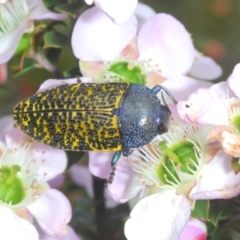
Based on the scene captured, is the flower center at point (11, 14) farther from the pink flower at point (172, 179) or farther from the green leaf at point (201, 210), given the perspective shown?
the green leaf at point (201, 210)

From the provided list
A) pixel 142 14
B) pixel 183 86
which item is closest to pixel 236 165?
pixel 183 86

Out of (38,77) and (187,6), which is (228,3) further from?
(38,77)

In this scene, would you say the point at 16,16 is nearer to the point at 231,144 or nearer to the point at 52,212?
the point at 52,212

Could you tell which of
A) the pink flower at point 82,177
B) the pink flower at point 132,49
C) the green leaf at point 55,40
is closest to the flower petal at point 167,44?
Result: the pink flower at point 132,49

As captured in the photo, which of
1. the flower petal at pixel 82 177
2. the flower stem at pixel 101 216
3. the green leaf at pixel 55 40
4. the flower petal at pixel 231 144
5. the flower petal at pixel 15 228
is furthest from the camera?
the flower petal at pixel 82 177

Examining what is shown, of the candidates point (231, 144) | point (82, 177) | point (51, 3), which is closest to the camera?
point (231, 144)

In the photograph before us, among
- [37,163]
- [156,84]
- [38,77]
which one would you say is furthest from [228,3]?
[37,163]

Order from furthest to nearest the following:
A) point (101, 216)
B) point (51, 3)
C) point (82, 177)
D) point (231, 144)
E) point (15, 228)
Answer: point (82, 177)
point (101, 216)
point (51, 3)
point (15, 228)
point (231, 144)
